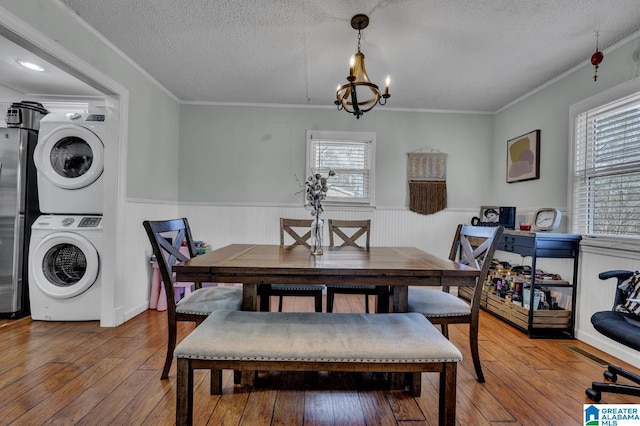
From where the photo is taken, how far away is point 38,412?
1.50 meters

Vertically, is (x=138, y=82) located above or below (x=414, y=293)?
above

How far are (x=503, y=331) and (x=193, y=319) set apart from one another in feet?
8.53

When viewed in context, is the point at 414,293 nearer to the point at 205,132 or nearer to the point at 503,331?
the point at 503,331

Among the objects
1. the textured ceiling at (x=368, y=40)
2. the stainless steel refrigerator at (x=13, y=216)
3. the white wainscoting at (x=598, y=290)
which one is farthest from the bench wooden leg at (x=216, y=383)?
the white wainscoting at (x=598, y=290)

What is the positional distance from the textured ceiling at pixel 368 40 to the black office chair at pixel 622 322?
1743 mm

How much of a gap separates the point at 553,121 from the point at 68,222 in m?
4.65

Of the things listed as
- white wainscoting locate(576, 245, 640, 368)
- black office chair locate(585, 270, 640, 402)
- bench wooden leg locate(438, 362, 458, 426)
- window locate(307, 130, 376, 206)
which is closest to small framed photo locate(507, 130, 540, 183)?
white wainscoting locate(576, 245, 640, 368)

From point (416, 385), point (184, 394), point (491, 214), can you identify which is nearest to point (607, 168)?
point (491, 214)

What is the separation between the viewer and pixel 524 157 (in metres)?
3.31

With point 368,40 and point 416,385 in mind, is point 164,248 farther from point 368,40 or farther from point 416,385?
point 368,40

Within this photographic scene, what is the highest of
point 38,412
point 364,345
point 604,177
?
point 604,177

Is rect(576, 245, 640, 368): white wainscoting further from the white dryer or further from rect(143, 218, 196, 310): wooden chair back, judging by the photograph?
the white dryer

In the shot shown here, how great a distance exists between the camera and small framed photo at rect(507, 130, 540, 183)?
10.3 ft

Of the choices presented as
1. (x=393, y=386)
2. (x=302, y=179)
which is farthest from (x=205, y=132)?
(x=393, y=386)
